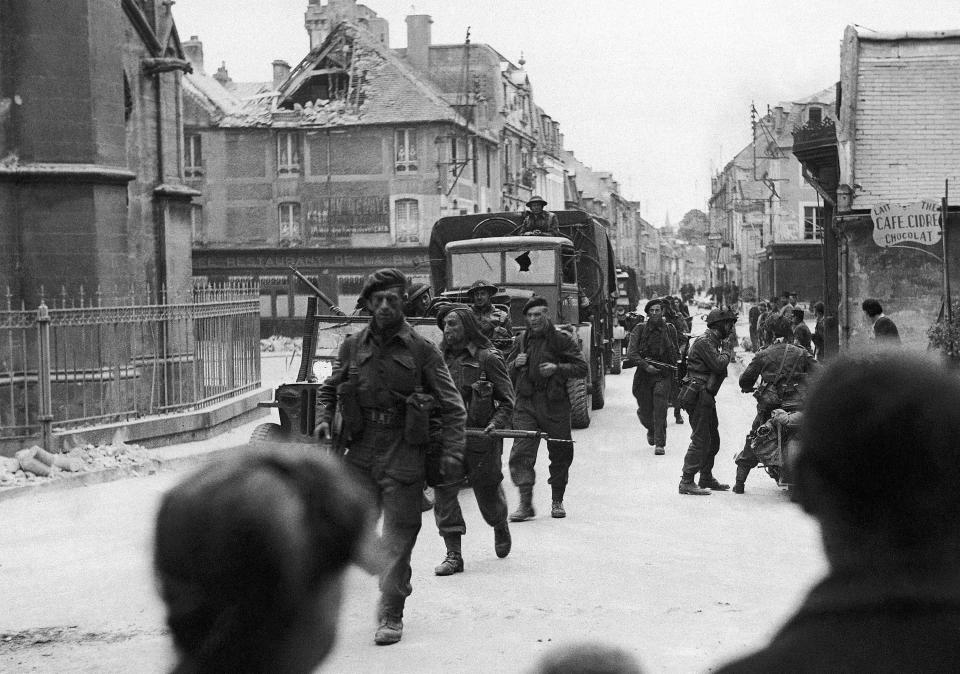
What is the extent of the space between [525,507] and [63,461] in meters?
5.33

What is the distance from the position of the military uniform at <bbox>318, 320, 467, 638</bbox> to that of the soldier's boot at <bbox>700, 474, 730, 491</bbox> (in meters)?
5.15

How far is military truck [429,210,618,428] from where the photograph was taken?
1831cm

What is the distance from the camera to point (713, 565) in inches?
339

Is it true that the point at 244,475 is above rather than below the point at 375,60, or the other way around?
below

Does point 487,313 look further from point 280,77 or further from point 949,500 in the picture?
point 280,77

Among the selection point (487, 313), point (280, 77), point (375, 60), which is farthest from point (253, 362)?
point (280, 77)

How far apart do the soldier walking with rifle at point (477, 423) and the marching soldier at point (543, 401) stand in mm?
524

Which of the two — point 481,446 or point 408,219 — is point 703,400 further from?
point 408,219

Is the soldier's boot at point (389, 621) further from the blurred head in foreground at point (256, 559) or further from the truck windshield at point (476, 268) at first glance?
the truck windshield at point (476, 268)

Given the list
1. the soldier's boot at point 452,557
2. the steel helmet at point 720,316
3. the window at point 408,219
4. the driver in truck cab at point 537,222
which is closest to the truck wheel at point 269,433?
the soldier's boot at point 452,557

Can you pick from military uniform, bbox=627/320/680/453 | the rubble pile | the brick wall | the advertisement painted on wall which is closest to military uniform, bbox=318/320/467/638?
the rubble pile

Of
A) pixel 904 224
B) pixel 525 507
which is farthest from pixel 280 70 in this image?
pixel 525 507

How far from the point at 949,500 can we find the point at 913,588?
0.15 metres

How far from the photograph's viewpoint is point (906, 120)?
69.6 ft
